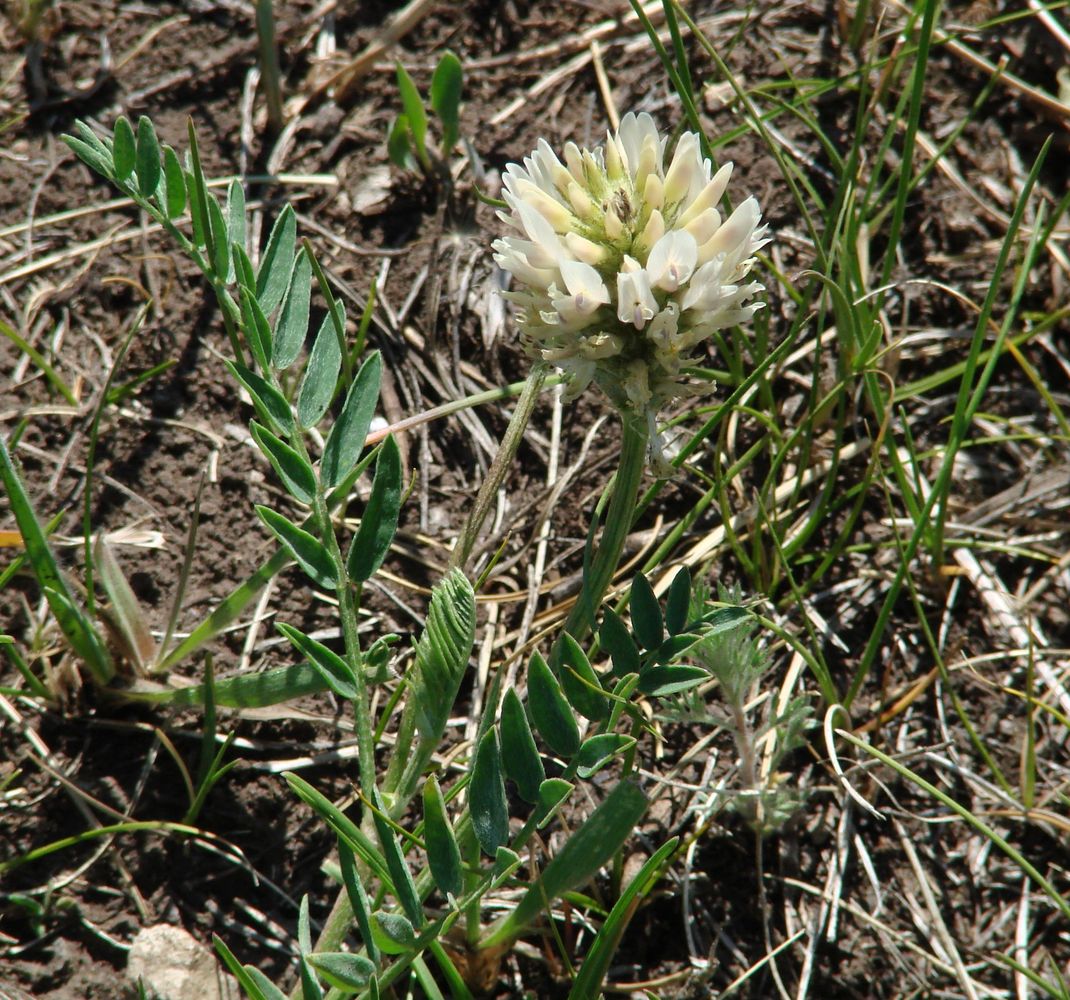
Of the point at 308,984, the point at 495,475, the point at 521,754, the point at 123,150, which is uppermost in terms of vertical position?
the point at 123,150

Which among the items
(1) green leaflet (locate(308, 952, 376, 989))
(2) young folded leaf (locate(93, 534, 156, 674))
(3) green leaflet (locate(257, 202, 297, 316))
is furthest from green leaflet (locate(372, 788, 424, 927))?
(3) green leaflet (locate(257, 202, 297, 316))

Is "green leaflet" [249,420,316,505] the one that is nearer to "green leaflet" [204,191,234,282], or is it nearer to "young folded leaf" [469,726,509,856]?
"green leaflet" [204,191,234,282]

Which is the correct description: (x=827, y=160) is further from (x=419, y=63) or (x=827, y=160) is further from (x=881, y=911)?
(x=881, y=911)

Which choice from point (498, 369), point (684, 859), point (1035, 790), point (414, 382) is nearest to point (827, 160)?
point (498, 369)

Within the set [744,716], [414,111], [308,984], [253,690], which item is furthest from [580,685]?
[414,111]

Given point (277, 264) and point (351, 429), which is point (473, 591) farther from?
point (277, 264)

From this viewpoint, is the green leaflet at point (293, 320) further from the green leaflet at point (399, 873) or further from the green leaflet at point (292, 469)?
the green leaflet at point (399, 873)

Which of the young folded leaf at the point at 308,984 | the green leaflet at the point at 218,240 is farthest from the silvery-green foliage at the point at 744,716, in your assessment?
the green leaflet at the point at 218,240
